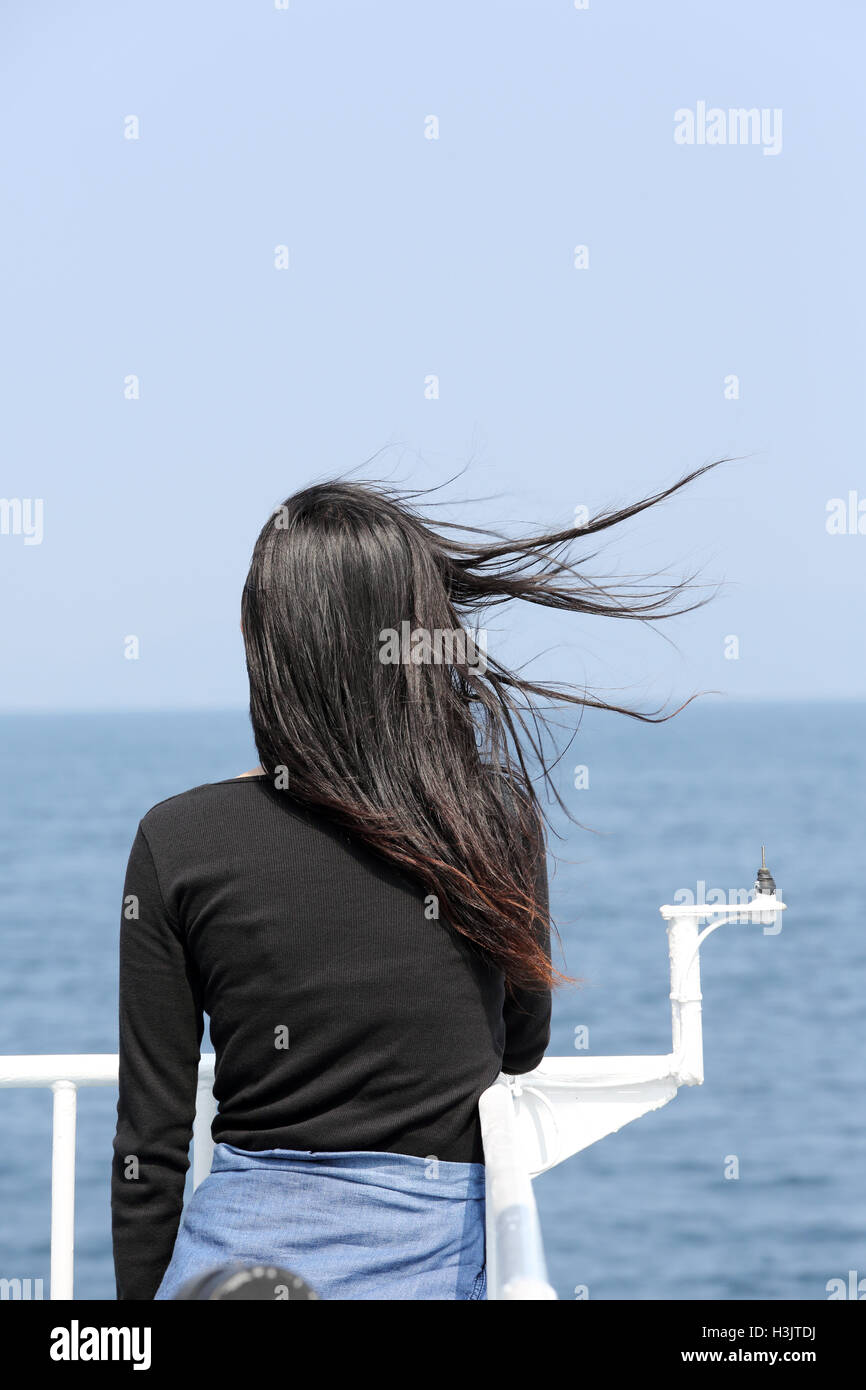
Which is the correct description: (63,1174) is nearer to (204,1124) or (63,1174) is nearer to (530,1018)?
(204,1124)

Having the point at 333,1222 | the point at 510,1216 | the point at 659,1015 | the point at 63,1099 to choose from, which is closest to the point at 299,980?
the point at 333,1222

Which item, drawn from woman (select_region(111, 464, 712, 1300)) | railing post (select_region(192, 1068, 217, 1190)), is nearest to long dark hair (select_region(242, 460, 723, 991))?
woman (select_region(111, 464, 712, 1300))

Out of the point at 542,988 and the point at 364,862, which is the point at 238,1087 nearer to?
the point at 364,862

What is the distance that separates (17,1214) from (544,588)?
16038mm

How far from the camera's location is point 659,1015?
2388cm

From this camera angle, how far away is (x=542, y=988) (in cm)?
169

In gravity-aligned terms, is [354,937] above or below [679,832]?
above

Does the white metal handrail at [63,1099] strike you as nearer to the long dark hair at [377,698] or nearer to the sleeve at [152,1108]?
the sleeve at [152,1108]

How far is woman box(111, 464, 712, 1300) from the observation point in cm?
143

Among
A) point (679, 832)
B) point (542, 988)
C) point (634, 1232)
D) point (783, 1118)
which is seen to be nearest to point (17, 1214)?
point (634, 1232)
